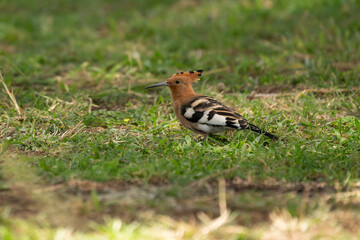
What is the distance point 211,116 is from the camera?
15.9 ft

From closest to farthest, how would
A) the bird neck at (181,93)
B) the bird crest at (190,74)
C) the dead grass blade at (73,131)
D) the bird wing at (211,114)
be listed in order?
the bird wing at (211,114) < the dead grass blade at (73,131) < the bird neck at (181,93) < the bird crest at (190,74)

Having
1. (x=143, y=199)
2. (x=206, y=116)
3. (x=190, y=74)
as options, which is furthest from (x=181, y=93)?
(x=143, y=199)

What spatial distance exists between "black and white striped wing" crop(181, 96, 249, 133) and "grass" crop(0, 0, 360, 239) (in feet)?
0.62

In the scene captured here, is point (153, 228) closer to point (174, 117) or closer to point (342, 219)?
point (342, 219)

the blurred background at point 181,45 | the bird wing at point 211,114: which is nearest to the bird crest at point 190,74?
the bird wing at point 211,114

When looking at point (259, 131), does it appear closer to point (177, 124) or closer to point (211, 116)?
point (211, 116)

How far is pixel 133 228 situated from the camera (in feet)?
9.91

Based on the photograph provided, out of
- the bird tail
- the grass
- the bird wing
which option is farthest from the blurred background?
the bird tail

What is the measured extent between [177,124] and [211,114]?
639 mm

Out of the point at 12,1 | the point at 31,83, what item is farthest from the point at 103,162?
the point at 12,1

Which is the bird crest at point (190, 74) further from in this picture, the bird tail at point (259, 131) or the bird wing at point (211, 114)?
the bird tail at point (259, 131)

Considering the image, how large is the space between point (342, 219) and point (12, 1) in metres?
10.3

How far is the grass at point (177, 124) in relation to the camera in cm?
321

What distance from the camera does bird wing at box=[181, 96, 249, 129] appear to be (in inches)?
187
